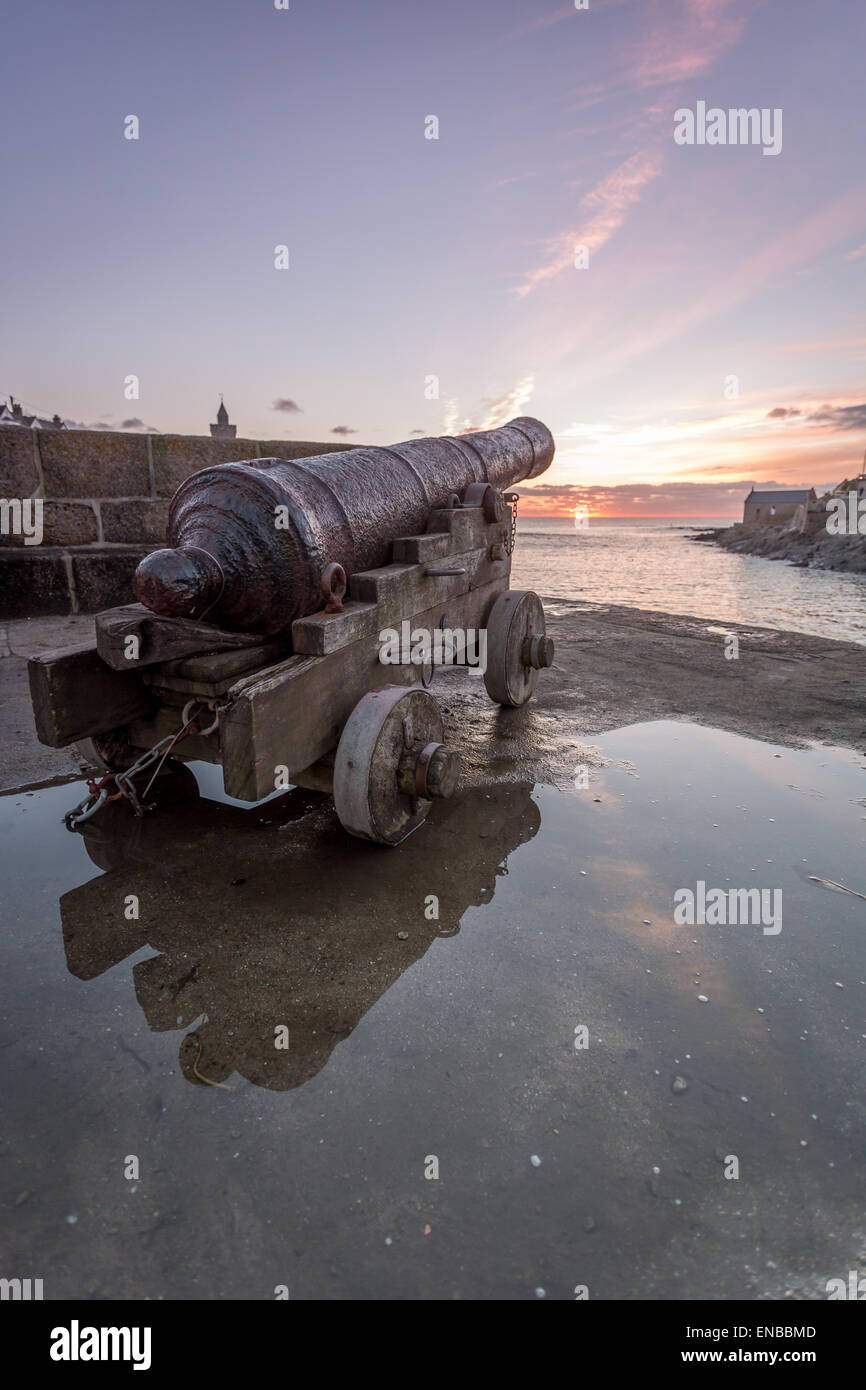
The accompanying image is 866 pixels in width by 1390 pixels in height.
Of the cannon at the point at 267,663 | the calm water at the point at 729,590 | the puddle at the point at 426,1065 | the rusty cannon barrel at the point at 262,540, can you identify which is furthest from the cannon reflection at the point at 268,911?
the calm water at the point at 729,590

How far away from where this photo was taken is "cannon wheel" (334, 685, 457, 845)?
9.23 ft

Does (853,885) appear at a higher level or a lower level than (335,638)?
lower

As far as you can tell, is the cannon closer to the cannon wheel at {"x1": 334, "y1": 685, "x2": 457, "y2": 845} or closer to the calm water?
the cannon wheel at {"x1": 334, "y1": 685, "x2": 457, "y2": 845}

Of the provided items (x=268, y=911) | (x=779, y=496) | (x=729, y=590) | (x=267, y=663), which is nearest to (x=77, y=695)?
(x=267, y=663)

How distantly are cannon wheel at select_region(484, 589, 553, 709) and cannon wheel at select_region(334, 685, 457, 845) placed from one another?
1.71m

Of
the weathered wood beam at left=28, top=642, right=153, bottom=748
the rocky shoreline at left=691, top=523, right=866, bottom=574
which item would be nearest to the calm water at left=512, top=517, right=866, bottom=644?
the rocky shoreline at left=691, top=523, right=866, bottom=574

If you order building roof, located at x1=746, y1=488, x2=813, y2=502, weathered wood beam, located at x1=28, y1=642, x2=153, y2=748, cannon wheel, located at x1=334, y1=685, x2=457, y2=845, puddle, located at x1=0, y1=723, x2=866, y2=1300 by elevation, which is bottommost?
puddle, located at x1=0, y1=723, x2=866, y2=1300

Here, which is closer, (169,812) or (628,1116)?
(628,1116)

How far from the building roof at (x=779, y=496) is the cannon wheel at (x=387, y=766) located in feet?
228

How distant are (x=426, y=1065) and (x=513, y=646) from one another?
10.6 ft
